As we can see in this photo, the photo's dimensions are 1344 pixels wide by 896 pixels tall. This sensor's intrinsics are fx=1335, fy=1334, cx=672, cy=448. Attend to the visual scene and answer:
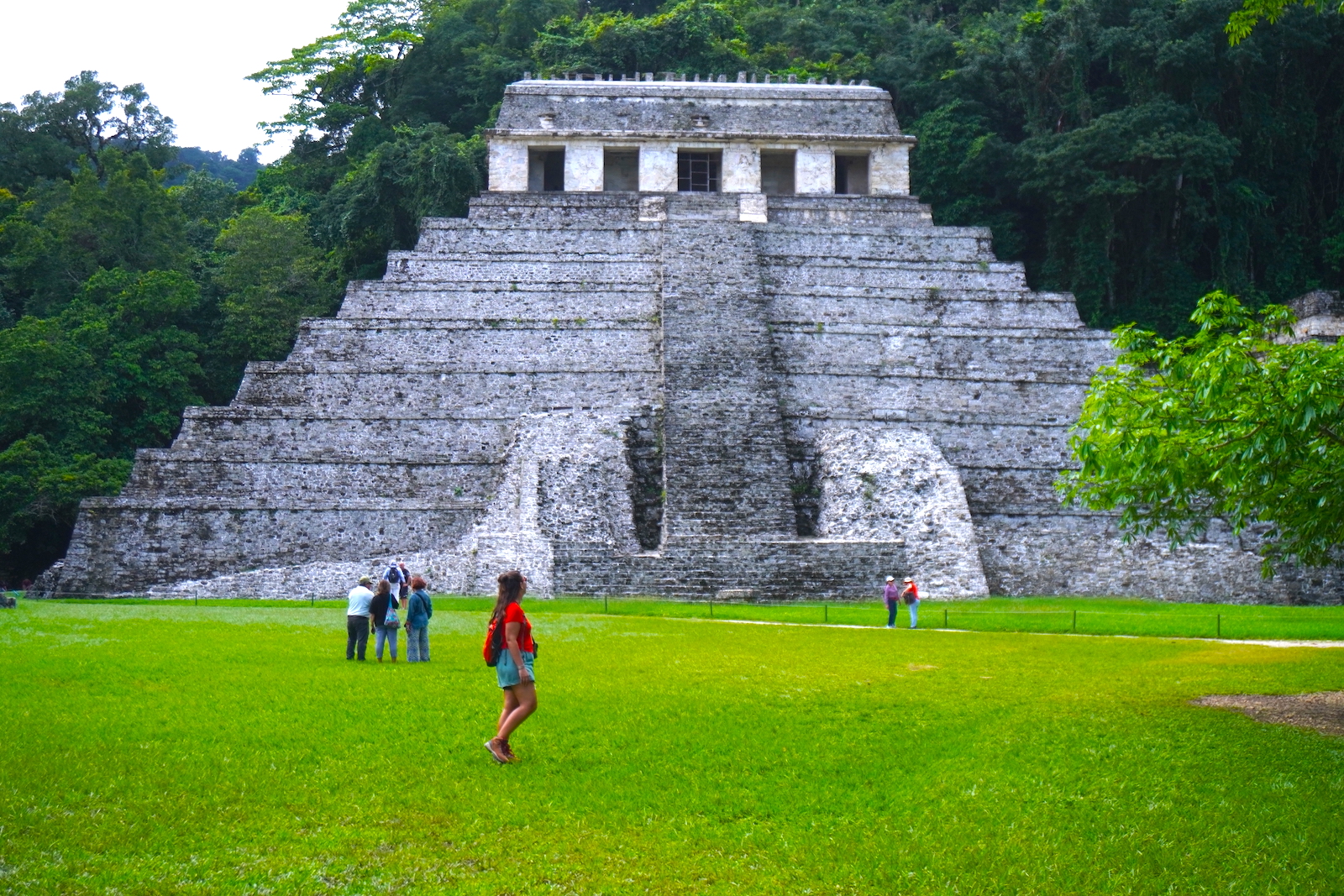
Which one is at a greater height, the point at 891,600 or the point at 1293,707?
the point at 891,600

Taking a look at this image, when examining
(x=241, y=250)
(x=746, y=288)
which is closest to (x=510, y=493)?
(x=746, y=288)

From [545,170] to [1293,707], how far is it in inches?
1065

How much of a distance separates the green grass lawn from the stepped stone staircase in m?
7.85

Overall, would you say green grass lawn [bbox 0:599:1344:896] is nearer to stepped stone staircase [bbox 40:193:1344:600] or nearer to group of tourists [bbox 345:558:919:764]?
group of tourists [bbox 345:558:919:764]

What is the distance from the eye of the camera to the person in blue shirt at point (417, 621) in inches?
462

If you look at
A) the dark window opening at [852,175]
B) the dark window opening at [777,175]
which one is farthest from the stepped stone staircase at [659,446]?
the dark window opening at [777,175]

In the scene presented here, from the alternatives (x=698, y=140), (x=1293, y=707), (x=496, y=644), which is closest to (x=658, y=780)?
(x=496, y=644)

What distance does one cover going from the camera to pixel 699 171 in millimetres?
33062

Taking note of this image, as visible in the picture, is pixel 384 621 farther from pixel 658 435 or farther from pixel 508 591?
pixel 658 435

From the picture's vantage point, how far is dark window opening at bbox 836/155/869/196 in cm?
3347

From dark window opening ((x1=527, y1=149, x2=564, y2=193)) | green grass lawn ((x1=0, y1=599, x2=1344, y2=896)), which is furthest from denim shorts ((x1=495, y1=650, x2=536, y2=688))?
dark window opening ((x1=527, y1=149, x2=564, y2=193))

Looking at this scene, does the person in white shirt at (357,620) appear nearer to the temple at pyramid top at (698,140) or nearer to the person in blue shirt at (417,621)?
the person in blue shirt at (417,621)

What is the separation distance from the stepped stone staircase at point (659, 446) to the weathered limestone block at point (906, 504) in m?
0.04

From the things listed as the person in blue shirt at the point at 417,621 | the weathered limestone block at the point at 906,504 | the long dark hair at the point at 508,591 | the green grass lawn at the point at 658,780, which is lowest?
the green grass lawn at the point at 658,780
